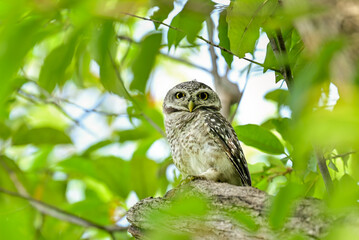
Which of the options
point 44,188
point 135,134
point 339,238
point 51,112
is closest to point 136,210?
point 339,238

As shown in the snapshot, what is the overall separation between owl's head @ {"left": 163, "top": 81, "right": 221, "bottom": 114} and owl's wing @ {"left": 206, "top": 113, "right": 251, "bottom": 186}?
0.47 meters

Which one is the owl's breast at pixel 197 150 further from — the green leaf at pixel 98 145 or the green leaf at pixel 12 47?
the green leaf at pixel 12 47

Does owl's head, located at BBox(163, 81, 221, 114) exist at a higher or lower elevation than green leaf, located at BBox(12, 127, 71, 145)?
higher

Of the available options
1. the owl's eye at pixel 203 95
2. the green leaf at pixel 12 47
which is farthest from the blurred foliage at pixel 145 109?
the owl's eye at pixel 203 95

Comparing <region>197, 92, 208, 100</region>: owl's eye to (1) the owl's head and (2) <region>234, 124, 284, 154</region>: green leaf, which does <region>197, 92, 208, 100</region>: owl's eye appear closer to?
(1) the owl's head

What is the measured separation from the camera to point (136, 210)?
2.00 m

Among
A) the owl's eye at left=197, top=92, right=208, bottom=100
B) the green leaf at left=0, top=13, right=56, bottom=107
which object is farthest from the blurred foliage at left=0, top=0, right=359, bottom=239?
the owl's eye at left=197, top=92, right=208, bottom=100

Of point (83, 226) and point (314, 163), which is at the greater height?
point (314, 163)

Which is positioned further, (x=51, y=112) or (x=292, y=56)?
(x=51, y=112)

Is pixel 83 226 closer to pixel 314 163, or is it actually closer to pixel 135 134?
pixel 135 134

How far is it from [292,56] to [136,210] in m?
0.96

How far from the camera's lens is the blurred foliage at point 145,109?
→ 86cm

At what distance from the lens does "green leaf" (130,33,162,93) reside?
2.75 meters

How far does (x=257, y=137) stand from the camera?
263 centimetres
